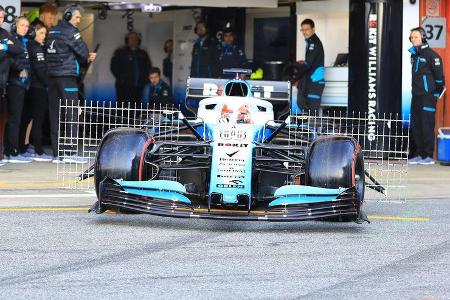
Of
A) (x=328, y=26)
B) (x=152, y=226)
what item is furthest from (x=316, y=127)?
(x=328, y=26)

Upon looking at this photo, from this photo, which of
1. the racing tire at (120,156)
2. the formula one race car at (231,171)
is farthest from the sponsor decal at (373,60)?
the racing tire at (120,156)

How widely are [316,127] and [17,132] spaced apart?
5973mm

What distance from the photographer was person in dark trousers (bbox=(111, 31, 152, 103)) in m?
24.5

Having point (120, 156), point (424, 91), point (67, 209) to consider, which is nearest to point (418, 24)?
point (424, 91)

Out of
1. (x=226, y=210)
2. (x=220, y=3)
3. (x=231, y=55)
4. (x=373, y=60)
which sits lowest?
(x=226, y=210)

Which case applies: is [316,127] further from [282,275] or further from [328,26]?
[328,26]

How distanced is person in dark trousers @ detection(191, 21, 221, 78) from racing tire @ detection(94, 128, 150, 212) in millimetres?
11926

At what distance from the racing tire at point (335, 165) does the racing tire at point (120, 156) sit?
141 cm

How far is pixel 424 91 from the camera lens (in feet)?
59.7

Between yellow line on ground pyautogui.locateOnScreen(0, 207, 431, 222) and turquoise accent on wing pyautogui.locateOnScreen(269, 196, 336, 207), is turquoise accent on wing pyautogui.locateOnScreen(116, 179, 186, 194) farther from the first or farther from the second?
yellow line on ground pyautogui.locateOnScreen(0, 207, 431, 222)

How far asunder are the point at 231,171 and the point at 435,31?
9.75m

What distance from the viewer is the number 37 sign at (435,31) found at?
62.3 feet

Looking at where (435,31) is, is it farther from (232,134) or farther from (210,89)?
(232,134)

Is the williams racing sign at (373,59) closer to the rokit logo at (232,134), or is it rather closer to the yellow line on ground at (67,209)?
the yellow line on ground at (67,209)
